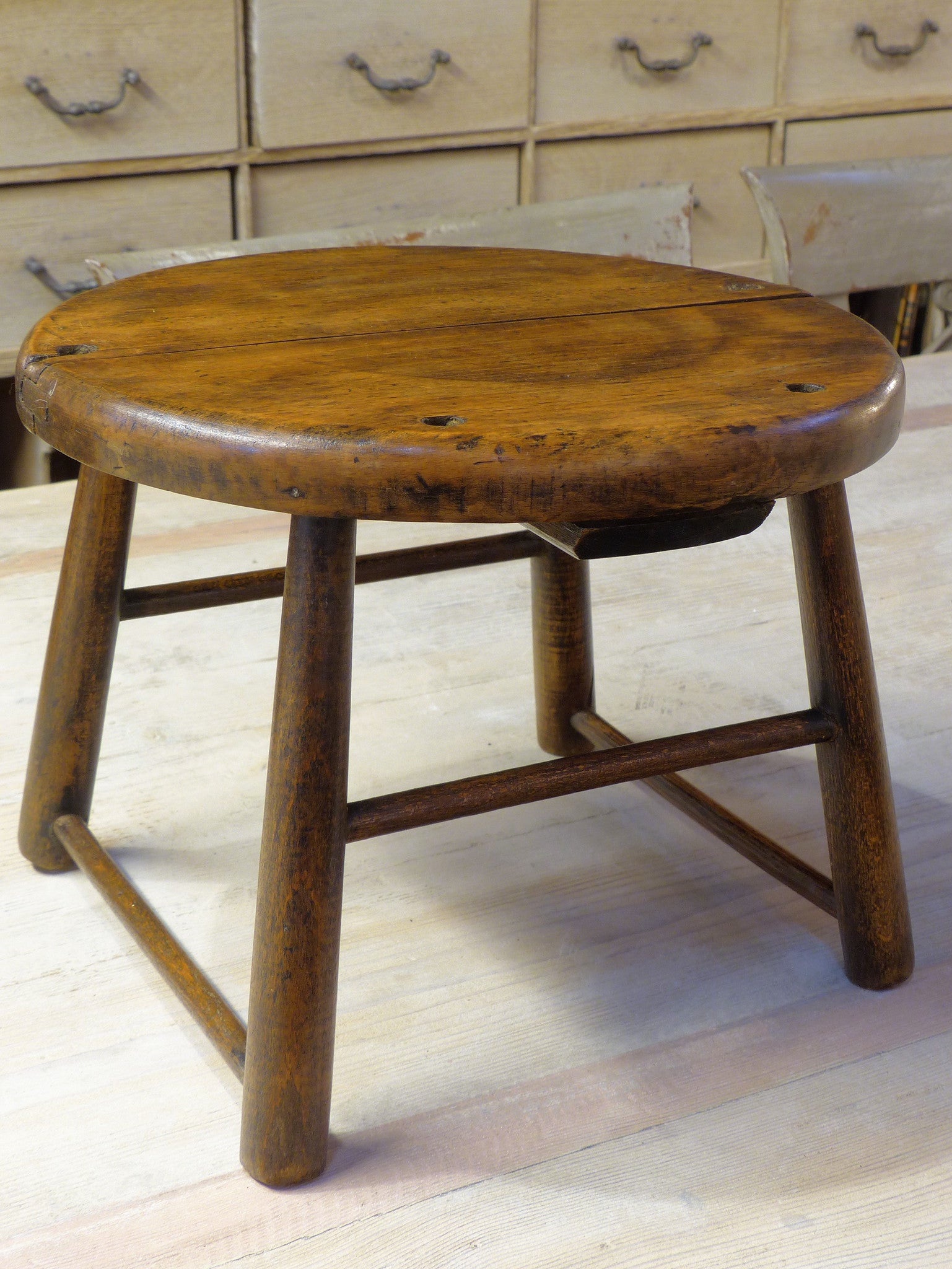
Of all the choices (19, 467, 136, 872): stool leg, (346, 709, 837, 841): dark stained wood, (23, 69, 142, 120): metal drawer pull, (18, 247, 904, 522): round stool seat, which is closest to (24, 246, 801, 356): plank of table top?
(18, 247, 904, 522): round stool seat

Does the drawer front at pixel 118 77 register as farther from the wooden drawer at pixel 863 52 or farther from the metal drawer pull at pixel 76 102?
the wooden drawer at pixel 863 52

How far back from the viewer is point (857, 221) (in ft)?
5.63

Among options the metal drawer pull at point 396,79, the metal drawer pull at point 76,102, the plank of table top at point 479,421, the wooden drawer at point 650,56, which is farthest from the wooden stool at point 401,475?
the wooden drawer at point 650,56

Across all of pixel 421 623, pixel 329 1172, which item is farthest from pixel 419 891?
pixel 421 623

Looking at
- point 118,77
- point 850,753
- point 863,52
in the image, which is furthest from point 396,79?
point 850,753

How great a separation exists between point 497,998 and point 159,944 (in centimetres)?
20

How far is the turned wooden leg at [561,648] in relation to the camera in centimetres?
102

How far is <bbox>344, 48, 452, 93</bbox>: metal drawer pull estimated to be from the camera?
1.69m

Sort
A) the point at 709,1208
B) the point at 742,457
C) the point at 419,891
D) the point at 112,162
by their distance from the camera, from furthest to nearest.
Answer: the point at 112,162 → the point at 419,891 → the point at 709,1208 → the point at 742,457

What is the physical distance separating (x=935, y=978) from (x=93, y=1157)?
1.62 ft

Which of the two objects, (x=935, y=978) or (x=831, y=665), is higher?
(x=831, y=665)

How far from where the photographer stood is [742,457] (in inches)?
23.0

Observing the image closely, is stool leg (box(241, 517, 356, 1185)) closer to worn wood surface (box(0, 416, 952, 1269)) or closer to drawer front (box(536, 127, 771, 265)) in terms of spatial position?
worn wood surface (box(0, 416, 952, 1269))

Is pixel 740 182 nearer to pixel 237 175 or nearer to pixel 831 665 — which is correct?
pixel 237 175
